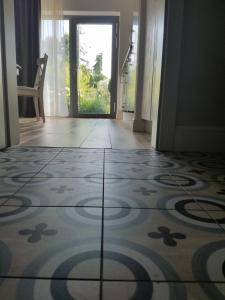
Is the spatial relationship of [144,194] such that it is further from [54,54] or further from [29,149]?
[54,54]

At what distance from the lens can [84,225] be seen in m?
0.61

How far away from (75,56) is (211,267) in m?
4.59

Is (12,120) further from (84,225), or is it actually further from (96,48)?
(96,48)

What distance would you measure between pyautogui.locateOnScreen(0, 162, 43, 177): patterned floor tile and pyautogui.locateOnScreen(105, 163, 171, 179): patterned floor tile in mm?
294

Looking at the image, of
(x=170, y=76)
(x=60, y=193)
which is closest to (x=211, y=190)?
(x=60, y=193)

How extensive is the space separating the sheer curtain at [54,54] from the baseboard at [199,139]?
3.34 metres

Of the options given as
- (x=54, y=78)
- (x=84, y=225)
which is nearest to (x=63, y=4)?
(x=54, y=78)

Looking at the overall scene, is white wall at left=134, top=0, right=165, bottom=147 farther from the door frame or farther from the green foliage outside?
the green foliage outside

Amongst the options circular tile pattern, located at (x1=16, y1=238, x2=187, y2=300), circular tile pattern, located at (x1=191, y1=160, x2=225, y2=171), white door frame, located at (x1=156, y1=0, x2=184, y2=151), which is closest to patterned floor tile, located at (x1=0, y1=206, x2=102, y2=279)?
circular tile pattern, located at (x1=16, y1=238, x2=187, y2=300)

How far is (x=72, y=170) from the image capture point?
1.10 m

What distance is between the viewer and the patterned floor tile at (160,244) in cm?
46

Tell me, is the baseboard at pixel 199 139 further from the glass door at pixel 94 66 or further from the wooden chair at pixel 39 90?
the glass door at pixel 94 66

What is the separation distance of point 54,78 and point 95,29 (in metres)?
1.10

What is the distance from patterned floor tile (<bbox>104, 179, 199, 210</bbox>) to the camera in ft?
2.46
